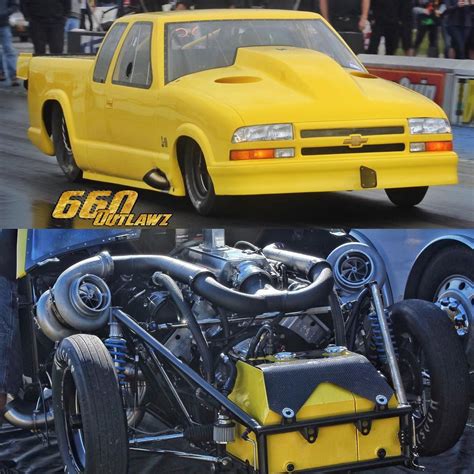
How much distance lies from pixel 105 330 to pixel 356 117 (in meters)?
2.99

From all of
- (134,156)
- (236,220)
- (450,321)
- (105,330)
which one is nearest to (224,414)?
(105,330)

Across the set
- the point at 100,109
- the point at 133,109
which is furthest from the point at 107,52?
the point at 133,109

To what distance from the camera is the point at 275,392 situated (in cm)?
446

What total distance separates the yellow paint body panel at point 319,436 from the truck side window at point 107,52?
15.7 feet

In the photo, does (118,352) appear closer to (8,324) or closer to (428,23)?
(8,324)

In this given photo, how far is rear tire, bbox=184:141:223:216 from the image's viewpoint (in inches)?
304

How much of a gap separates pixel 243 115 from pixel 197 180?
2.18ft

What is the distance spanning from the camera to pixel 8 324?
4.80 metres

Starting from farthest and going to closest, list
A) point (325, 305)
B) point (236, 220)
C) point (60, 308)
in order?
1. point (236, 220)
2. point (325, 305)
3. point (60, 308)

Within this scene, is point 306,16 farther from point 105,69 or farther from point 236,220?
point 236,220

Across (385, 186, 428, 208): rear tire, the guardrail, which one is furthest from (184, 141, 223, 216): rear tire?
the guardrail

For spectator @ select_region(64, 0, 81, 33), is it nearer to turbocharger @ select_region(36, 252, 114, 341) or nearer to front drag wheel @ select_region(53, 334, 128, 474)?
turbocharger @ select_region(36, 252, 114, 341)

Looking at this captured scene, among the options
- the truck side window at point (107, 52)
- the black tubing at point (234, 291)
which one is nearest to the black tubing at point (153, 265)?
the black tubing at point (234, 291)

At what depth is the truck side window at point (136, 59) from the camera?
28.0 ft
